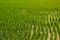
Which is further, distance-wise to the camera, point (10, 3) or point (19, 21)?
point (10, 3)

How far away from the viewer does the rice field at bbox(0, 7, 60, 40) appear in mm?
7516

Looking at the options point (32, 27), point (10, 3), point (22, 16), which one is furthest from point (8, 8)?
point (32, 27)

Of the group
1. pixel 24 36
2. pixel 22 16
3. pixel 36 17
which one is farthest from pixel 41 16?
pixel 24 36

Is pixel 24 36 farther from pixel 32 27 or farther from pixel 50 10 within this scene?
pixel 50 10

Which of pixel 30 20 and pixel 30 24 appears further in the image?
pixel 30 20

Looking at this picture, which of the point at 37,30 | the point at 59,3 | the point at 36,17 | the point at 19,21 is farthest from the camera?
the point at 59,3

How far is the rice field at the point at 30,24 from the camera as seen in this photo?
24.7 ft

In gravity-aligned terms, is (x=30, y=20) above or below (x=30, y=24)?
above

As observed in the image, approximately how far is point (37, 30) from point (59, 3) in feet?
16.5

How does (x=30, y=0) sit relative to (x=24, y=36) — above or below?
above

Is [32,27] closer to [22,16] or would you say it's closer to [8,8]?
[22,16]

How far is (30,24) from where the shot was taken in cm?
872

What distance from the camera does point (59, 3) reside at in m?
12.4

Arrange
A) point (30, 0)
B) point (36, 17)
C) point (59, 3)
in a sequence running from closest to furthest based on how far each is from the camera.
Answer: point (36, 17) < point (59, 3) < point (30, 0)
